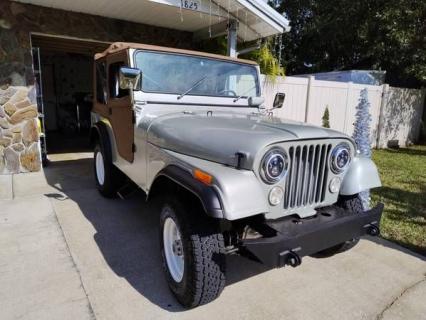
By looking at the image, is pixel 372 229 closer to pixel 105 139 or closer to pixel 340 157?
pixel 340 157

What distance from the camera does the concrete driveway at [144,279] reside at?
8.64 feet

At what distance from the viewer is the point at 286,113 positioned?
8.25 meters

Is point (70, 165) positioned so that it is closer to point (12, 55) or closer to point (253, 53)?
point (12, 55)

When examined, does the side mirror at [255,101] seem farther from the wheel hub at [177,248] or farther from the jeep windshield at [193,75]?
the wheel hub at [177,248]

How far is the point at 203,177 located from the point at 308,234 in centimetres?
82

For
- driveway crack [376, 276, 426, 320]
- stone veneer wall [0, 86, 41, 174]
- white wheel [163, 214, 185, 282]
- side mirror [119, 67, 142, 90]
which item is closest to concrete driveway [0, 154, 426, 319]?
driveway crack [376, 276, 426, 320]

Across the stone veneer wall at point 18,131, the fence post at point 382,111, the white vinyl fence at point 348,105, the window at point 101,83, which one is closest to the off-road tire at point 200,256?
the window at point 101,83

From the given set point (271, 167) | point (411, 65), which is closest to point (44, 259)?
point (271, 167)

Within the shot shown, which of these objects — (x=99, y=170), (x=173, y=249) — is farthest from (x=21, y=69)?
(x=173, y=249)

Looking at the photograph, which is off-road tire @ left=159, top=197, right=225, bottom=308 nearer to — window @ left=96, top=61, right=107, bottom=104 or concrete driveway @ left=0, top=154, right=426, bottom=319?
concrete driveway @ left=0, top=154, right=426, bottom=319

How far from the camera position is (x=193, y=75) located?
387cm

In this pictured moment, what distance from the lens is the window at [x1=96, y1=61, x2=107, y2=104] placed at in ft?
15.1

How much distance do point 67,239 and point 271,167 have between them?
256 centimetres

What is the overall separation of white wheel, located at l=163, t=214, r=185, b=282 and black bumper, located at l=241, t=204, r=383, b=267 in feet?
2.44
